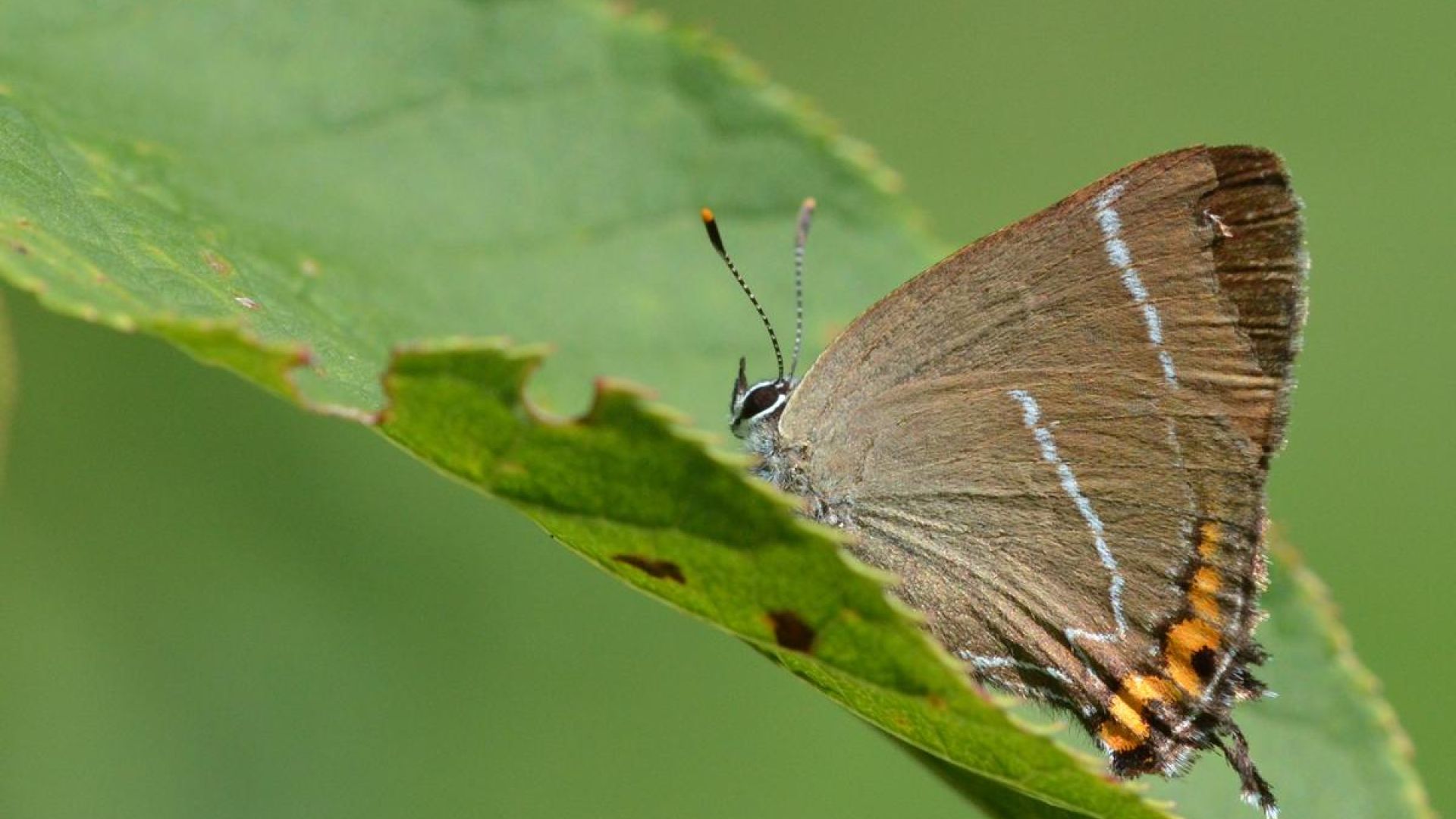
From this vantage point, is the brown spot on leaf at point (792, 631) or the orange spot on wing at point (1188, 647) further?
the orange spot on wing at point (1188, 647)

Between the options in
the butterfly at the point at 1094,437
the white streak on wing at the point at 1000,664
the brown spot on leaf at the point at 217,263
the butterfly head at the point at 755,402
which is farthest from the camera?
the butterfly head at the point at 755,402

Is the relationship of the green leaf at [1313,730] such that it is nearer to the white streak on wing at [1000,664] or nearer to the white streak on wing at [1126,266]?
the white streak on wing at [1000,664]

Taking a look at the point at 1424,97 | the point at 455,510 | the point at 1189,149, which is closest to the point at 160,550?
the point at 455,510

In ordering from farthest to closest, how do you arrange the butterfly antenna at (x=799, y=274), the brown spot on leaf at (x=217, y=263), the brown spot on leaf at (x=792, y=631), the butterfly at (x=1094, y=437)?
the butterfly antenna at (x=799, y=274) < the butterfly at (x=1094, y=437) < the brown spot on leaf at (x=217, y=263) < the brown spot on leaf at (x=792, y=631)

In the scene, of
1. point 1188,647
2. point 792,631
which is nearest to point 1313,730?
point 1188,647

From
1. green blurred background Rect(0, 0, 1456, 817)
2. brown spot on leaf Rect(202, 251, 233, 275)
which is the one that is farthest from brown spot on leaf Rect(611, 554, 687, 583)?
green blurred background Rect(0, 0, 1456, 817)

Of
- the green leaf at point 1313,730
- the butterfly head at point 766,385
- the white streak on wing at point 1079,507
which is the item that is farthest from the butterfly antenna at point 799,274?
the green leaf at point 1313,730
